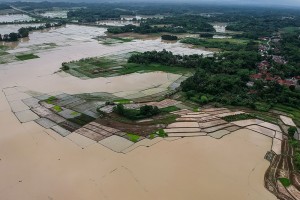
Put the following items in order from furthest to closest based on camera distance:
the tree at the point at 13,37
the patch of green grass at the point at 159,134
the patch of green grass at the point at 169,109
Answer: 1. the tree at the point at 13,37
2. the patch of green grass at the point at 169,109
3. the patch of green grass at the point at 159,134

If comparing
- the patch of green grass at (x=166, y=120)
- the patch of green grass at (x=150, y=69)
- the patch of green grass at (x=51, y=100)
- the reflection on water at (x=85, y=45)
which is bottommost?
the patch of green grass at (x=166, y=120)

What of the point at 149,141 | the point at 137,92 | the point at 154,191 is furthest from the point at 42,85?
the point at 154,191

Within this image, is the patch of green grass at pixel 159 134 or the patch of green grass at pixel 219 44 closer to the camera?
the patch of green grass at pixel 159 134

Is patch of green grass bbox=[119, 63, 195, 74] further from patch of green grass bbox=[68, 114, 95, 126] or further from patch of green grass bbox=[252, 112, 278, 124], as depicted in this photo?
patch of green grass bbox=[252, 112, 278, 124]

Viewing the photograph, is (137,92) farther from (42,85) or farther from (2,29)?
(2,29)

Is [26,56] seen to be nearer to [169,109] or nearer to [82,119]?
[82,119]

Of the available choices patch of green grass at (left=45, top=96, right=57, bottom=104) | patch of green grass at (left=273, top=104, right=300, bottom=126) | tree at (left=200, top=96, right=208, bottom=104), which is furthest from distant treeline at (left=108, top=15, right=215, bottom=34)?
patch of green grass at (left=273, top=104, right=300, bottom=126)

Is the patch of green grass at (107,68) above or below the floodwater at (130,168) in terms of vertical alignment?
above

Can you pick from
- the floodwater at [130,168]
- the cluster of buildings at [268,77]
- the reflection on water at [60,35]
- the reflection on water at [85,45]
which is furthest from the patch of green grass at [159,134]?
the reflection on water at [60,35]

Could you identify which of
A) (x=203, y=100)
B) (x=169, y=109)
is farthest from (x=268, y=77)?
(x=169, y=109)

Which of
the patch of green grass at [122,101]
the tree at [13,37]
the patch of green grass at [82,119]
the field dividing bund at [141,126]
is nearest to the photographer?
the field dividing bund at [141,126]

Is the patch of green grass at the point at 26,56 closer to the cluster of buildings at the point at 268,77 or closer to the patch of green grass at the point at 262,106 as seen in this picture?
the cluster of buildings at the point at 268,77
